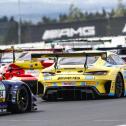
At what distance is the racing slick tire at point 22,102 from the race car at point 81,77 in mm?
3356

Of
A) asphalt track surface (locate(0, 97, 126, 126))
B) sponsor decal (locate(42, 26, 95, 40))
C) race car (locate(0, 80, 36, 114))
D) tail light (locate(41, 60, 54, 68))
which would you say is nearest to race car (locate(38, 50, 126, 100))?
asphalt track surface (locate(0, 97, 126, 126))

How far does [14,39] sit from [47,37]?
607 inches

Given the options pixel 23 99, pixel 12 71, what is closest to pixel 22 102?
pixel 23 99

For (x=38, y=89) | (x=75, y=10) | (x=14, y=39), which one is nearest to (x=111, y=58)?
(x=38, y=89)

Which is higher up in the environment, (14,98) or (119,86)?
(119,86)

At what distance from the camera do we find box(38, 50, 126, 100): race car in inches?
704

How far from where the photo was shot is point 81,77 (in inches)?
704

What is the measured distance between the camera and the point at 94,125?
11.4m

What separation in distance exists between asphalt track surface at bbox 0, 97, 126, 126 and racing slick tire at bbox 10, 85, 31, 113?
24 centimetres

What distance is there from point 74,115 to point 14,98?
55.0 inches

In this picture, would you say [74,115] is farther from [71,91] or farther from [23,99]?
[71,91]

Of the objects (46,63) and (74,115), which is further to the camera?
(46,63)

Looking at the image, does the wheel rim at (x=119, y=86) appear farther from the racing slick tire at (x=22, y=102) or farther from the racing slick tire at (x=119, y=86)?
the racing slick tire at (x=22, y=102)

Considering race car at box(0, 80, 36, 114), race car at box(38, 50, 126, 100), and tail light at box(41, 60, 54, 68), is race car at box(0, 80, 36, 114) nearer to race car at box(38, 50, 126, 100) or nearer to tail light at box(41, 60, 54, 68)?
race car at box(38, 50, 126, 100)
